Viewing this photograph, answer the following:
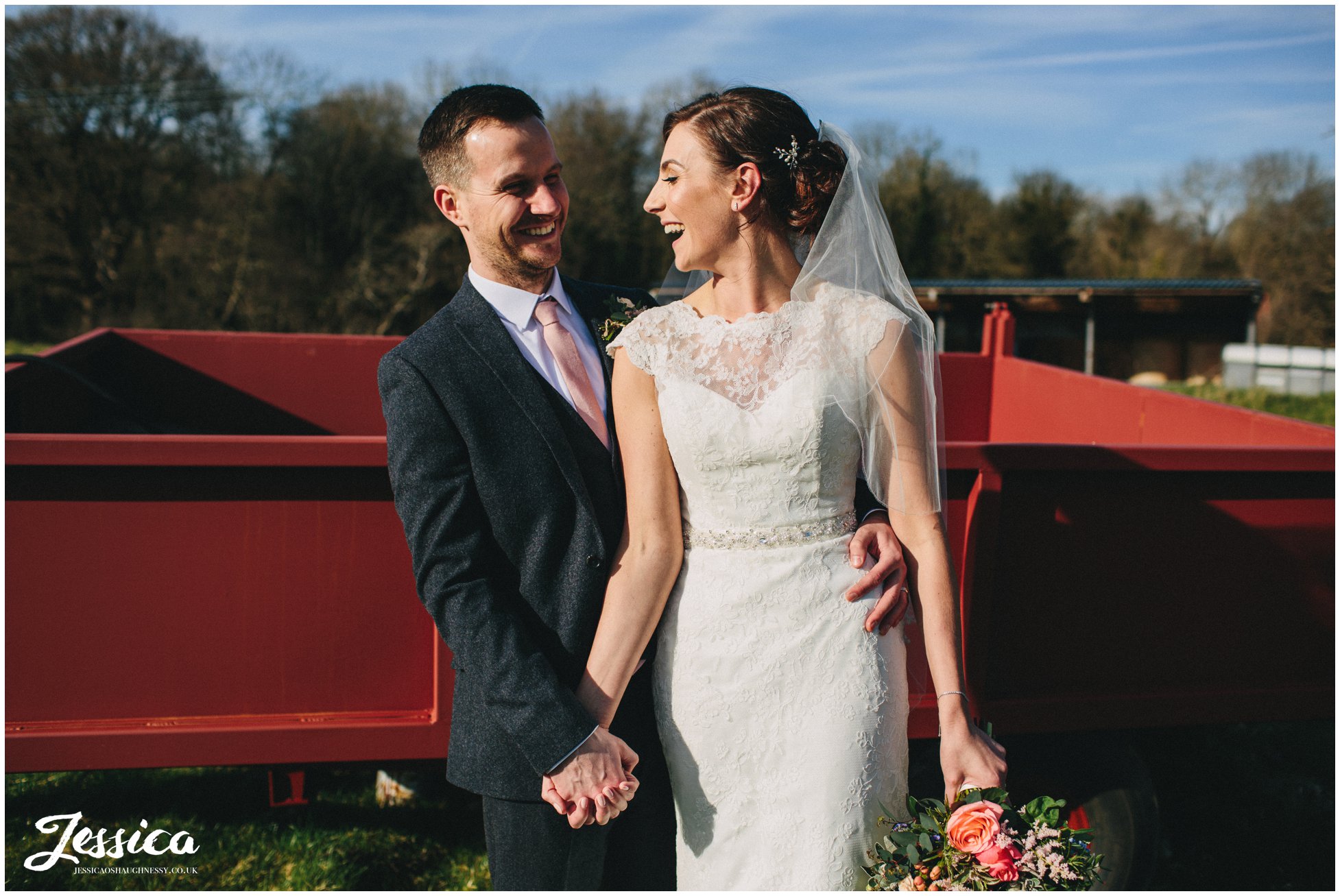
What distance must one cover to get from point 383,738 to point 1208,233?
138ft

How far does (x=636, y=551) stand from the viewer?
1.85 m

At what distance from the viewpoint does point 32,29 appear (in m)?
23.2

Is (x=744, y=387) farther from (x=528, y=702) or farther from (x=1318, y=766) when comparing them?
(x=1318, y=766)

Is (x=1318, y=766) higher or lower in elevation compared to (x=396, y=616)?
lower

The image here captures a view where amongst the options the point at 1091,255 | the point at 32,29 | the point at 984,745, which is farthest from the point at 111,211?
the point at 1091,255

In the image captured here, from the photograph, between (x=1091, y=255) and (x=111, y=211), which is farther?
(x=1091, y=255)

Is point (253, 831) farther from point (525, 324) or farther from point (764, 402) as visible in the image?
point (764, 402)

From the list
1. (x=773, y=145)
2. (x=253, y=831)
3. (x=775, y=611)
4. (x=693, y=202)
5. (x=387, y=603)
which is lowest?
(x=253, y=831)

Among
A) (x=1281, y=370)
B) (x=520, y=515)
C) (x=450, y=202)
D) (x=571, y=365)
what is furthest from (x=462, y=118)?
(x=1281, y=370)

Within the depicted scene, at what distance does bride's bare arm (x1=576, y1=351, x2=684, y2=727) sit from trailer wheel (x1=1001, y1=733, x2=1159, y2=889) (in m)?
1.51

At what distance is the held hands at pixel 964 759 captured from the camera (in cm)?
181

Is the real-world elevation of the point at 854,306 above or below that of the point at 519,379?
above

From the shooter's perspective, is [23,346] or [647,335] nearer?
[647,335]

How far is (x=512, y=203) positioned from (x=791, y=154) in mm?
574
